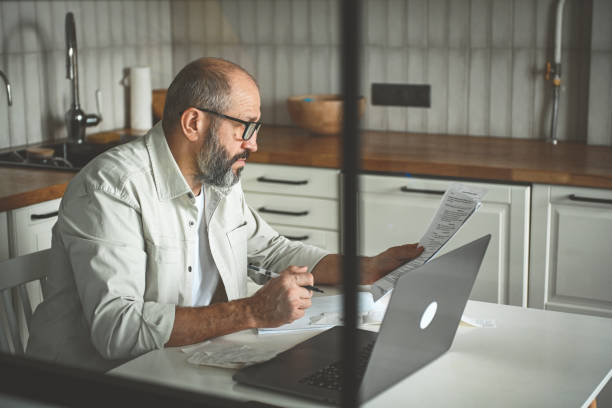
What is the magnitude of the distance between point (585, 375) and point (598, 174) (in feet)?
3.97

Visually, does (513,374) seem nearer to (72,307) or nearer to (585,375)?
(585,375)

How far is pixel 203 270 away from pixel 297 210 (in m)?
1.17

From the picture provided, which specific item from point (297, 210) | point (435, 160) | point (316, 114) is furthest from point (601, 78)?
point (297, 210)

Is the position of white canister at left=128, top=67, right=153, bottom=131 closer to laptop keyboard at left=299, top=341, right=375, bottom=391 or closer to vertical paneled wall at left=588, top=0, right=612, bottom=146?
vertical paneled wall at left=588, top=0, right=612, bottom=146

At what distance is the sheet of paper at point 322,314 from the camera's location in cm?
138

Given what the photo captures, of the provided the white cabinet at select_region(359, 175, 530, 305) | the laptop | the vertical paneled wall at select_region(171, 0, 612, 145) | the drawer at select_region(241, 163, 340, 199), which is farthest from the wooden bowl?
the laptop

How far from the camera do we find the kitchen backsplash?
9.11 feet

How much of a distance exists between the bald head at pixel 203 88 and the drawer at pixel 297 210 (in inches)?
45.9

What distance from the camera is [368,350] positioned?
128 cm

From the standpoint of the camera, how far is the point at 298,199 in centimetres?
275

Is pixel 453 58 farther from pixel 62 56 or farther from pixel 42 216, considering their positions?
pixel 42 216

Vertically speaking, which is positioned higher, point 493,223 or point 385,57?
point 385,57

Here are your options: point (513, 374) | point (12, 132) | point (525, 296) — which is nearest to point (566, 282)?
point (525, 296)

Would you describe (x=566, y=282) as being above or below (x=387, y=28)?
below
